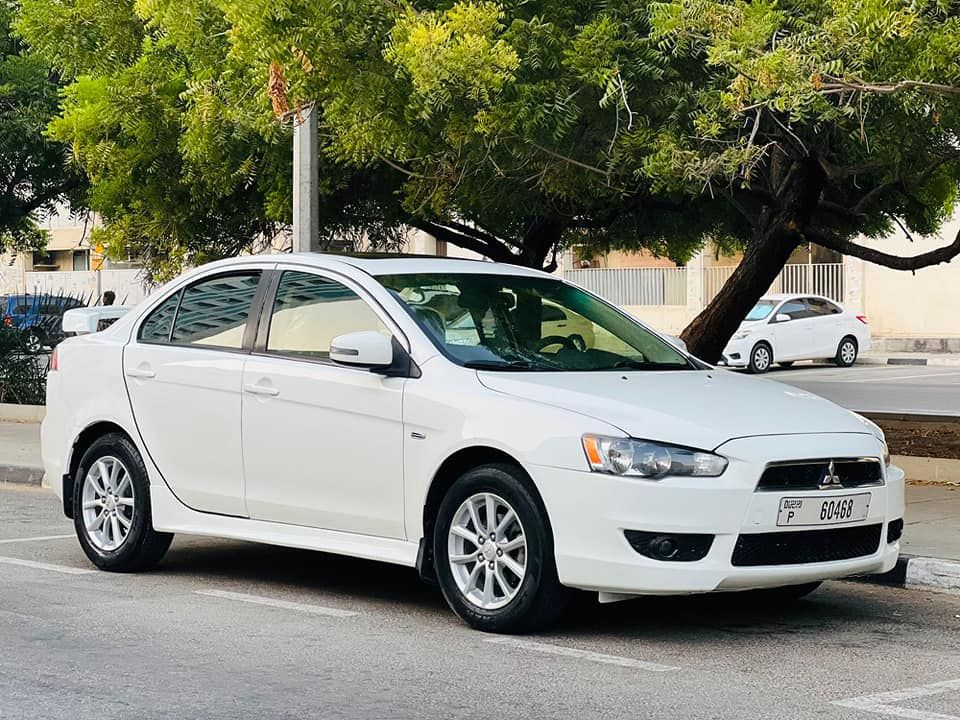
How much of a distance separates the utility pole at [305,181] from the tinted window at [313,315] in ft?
17.2

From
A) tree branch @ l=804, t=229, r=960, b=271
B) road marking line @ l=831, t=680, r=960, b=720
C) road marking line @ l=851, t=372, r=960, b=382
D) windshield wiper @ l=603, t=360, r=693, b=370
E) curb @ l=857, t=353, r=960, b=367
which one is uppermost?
tree branch @ l=804, t=229, r=960, b=271

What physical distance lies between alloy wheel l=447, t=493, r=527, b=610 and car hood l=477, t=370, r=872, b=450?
1.77 ft

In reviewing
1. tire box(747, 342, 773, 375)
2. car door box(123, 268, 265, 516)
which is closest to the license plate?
car door box(123, 268, 265, 516)

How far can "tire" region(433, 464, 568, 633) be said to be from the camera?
7160 millimetres

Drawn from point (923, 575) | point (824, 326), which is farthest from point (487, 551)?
point (824, 326)

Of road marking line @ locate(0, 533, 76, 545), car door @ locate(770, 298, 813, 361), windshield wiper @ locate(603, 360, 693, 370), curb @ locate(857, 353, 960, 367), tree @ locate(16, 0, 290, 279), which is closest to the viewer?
windshield wiper @ locate(603, 360, 693, 370)

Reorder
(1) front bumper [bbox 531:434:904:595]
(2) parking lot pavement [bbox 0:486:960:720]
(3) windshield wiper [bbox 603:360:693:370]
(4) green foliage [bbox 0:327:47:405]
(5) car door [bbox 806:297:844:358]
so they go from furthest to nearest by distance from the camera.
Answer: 1. (5) car door [bbox 806:297:844:358]
2. (4) green foliage [bbox 0:327:47:405]
3. (3) windshield wiper [bbox 603:360:693:370]
4. (1) front bumper [bbox 531:434:904:595]
5. (2) parking lot pavement [bbox 0:486:960:720]

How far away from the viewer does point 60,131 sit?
16.5 m

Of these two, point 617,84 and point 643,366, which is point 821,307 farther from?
point 643,366

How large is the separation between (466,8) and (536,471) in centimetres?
452

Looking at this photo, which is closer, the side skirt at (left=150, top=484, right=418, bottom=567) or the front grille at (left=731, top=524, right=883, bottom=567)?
the front grille at (left=731, top=524, right=883, bottom=567)

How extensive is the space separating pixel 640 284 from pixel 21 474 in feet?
101

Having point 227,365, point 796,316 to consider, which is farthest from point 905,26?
point 796,316

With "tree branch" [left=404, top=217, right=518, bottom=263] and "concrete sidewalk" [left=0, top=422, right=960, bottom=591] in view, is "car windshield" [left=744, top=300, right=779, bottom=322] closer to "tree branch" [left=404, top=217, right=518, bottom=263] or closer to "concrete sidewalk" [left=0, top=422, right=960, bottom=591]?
"tree branch" [left=404, top=217, right=518, bottom=263]
